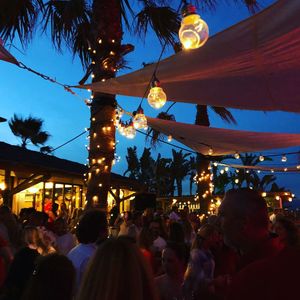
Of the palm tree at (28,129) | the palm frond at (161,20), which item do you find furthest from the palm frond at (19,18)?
the palm tree at (28,129)

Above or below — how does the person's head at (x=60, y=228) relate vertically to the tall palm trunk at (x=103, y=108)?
below

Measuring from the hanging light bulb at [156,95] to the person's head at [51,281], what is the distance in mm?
3360

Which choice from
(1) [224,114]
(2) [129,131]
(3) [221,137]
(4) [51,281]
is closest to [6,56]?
(2) [129,131]

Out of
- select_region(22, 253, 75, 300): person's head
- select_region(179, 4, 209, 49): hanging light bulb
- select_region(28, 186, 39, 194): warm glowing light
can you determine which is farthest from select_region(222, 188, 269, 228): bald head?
select_region(28, 186, 39, 194): warm glowing light

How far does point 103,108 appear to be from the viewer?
25.1ft

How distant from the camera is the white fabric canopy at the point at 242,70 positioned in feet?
13.9

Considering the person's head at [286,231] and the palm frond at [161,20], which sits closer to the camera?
the person's head at [286,231]

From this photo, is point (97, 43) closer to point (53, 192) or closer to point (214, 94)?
point (214, 94)

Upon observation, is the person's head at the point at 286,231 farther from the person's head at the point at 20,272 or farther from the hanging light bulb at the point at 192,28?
the person's head at the point at 20,272

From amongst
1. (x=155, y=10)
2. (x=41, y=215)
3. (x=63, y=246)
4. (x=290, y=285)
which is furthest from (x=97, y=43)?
(x=290, y=285)

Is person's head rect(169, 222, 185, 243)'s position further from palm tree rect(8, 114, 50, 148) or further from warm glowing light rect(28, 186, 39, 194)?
palm tree rect(8, 114, 50, 148)

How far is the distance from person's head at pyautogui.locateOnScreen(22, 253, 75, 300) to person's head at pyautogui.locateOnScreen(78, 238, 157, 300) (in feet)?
1.30

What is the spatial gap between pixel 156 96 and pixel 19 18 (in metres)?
3.72

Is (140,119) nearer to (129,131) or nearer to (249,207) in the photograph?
(129,131)
